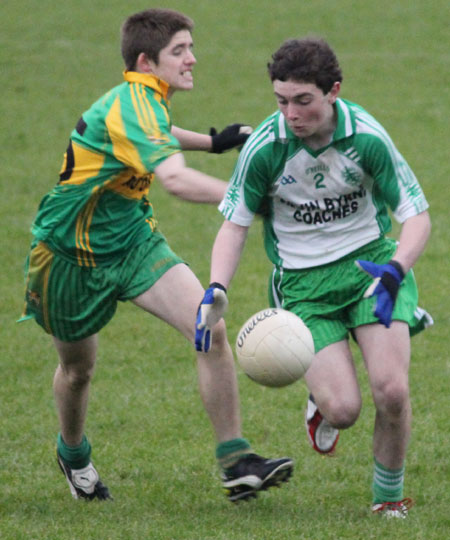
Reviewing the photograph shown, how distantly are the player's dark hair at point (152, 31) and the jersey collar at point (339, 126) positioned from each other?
74cm

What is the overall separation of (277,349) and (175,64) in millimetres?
1538

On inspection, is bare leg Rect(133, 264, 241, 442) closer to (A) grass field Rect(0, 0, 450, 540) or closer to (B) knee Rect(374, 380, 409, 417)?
(A) grass field Rect(0, 0, 450, 540)

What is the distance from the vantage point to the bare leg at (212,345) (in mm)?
5277

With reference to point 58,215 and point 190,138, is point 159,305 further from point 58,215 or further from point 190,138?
point 190,138

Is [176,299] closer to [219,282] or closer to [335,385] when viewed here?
[219,282]

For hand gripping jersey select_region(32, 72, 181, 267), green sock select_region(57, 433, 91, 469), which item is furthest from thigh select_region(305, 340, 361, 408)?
green sock select_region(57, 433, 91, 469)

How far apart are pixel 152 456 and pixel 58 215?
5.82 feet

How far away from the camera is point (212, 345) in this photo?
→ 208 inches

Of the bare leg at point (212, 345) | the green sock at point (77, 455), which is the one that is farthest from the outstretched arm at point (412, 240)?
the green sock at point (77, 455)

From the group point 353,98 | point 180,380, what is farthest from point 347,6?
point 180,380

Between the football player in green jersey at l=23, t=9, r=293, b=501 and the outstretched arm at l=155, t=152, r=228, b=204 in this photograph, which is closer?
the outstretched arm at l=155, t=152, r=228, b=204

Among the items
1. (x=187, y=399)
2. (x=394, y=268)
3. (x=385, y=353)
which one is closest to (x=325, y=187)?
(x=394, y=268)

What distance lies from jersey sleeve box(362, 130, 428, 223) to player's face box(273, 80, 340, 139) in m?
0.24

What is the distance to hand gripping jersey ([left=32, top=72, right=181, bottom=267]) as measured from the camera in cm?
517
